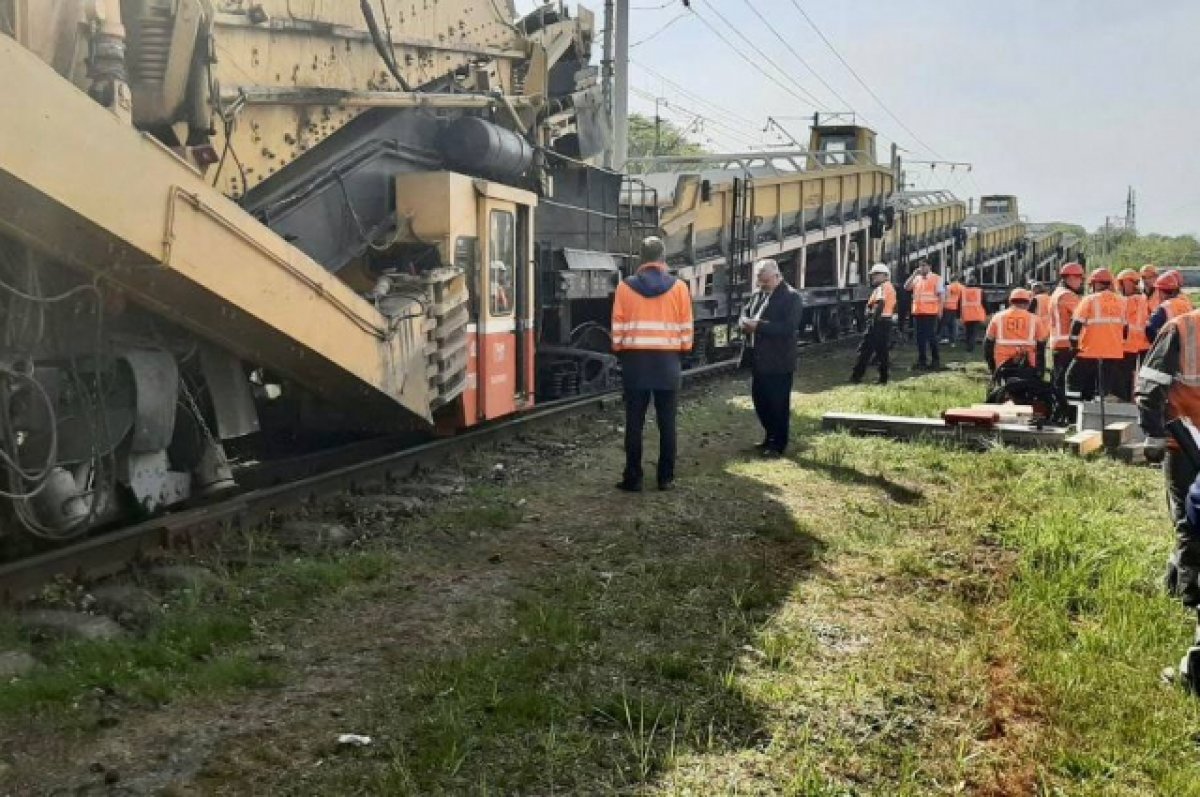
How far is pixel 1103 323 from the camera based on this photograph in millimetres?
11141

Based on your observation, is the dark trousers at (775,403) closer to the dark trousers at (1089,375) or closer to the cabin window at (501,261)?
the cabin window at (501,261)

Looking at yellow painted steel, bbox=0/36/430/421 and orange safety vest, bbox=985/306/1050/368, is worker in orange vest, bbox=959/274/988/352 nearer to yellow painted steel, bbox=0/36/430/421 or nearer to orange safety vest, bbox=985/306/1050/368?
orange safety vest, bbox=985/306/1050/368

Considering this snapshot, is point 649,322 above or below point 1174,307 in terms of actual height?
below

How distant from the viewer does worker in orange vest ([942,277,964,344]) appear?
2209cm

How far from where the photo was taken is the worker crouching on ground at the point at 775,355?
9.33 m

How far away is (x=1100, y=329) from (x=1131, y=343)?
0.81 metres

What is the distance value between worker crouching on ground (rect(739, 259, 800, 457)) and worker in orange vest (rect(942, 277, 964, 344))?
13412 mm

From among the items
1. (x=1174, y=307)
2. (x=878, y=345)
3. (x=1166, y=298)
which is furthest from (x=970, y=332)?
(x=1174, y=307)

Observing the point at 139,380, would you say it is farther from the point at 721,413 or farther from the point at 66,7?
the point at 721,413

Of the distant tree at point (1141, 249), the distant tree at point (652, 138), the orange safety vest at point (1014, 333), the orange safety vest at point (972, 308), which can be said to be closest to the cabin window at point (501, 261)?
the orange safety vest at point (1014, 333)

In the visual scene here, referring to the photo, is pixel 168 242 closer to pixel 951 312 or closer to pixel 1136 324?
pixel 1136 324

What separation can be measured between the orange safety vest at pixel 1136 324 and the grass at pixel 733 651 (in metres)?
4.43

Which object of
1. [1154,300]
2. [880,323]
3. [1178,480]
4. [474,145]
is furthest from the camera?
[880,323]

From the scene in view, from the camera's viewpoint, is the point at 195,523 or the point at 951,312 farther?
the point at 951,312
